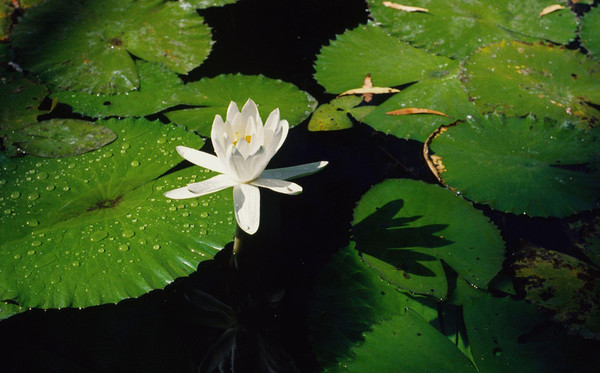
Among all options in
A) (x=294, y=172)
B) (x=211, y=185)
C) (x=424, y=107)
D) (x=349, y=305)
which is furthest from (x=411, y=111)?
(x=211, y=185)

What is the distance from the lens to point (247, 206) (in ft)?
4.06

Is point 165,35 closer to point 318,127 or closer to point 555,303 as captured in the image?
point 318,127

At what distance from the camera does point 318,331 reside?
134 centimetres

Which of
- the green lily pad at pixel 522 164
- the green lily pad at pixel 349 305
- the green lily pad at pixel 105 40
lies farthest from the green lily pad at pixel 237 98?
the green lily pad at pixel 349 305

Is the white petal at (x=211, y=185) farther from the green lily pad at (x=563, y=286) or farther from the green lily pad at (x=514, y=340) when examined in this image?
the green lily pad at (x=563, y=286)

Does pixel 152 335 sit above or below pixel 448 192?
below

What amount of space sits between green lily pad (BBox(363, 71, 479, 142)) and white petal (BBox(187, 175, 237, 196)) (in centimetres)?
94

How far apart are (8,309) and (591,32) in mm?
3086

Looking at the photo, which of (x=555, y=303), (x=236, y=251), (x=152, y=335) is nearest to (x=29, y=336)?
(x=152, y=335)

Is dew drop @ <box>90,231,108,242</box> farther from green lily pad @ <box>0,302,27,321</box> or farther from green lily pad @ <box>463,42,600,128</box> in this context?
green lily pad @ <box>463,42,600,128</box>

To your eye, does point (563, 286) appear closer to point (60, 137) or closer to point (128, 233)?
point (128, 233)

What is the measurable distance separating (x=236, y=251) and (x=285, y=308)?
0.25 m

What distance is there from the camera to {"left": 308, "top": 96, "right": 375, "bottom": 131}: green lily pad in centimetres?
201

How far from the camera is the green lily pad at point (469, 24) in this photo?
2391 millimetres
